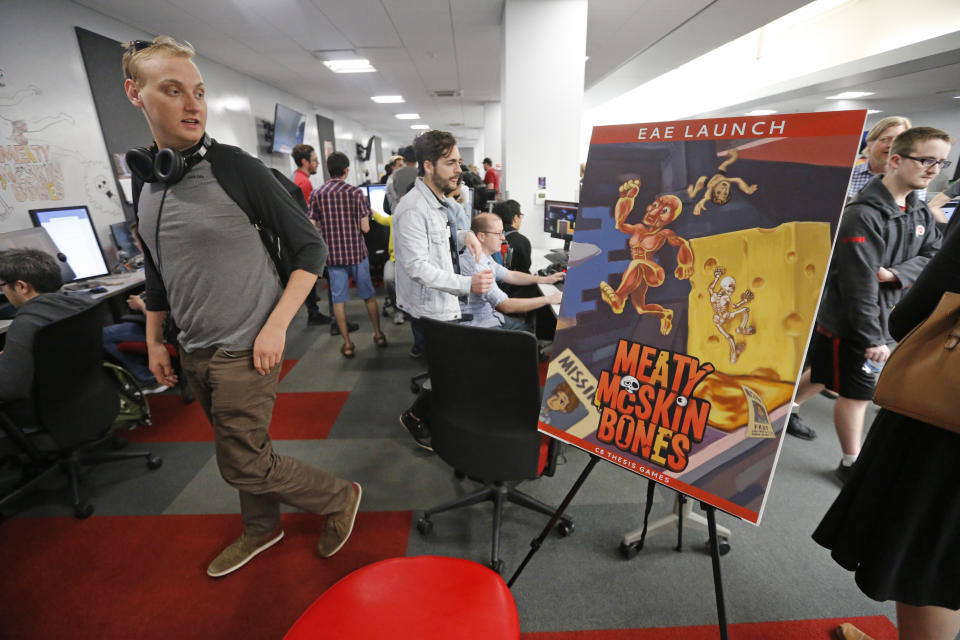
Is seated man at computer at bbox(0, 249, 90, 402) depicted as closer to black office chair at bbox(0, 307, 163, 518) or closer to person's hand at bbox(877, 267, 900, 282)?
black office chair at bbox(0, 307, 163, 518)

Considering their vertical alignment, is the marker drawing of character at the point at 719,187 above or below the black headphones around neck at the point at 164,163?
below

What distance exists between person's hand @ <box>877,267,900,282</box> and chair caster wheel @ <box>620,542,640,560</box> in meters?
1.56

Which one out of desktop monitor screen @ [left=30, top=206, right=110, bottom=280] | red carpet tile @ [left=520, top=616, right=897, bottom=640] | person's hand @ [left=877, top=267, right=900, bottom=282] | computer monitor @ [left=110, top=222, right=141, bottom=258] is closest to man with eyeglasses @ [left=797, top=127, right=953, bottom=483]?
person's hand @ [left=877, top=267, right=900, bottom=282]

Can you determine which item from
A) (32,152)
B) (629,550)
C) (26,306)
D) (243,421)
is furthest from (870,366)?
(32,152)

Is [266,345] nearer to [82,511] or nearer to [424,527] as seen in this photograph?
[424,527]

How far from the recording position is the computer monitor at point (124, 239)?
332cm

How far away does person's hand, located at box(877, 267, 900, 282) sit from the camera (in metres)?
1.78

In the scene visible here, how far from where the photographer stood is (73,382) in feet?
5.55

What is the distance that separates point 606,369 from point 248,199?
1081 mm

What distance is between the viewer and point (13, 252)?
176 cm

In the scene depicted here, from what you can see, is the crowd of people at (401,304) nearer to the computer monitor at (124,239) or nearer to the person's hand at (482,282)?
the person's hand at (482,282)

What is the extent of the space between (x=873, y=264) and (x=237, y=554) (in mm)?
2787

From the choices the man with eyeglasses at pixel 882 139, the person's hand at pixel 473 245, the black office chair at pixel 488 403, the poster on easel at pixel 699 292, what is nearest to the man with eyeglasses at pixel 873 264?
the man with eyeglasses at pixel 882 139

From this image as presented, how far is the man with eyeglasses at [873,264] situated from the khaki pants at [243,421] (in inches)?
89.7
